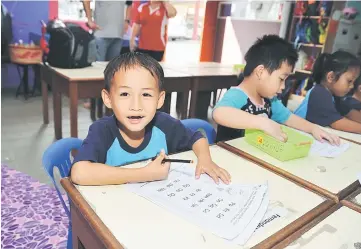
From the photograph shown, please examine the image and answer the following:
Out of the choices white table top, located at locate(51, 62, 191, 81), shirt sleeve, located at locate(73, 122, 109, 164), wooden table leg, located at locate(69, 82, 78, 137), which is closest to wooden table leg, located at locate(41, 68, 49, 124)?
white table top, located at locate(51, 62, 191, 81)

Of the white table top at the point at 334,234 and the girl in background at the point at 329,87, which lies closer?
the white table top at the point at 334,234

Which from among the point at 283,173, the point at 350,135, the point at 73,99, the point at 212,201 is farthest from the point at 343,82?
the point at 73,99

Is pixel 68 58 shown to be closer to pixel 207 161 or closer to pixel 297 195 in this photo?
pixel 207 161

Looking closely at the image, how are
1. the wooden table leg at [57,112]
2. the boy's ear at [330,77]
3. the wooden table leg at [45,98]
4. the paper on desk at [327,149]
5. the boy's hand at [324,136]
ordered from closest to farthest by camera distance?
the paper on desk at [327,149] < the boy's hand at [324,136] < the boy's ear at [330,77] < the wooden table leg at [57,112] < the wooden table leg at [45,98]

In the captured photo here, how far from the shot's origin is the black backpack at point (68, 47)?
2.51 meters

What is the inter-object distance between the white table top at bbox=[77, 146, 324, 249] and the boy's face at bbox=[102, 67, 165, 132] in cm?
23

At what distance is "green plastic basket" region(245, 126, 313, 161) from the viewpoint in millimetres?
1009

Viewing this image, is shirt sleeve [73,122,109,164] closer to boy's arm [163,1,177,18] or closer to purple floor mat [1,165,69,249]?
purple floor mat [1,165,69,249]

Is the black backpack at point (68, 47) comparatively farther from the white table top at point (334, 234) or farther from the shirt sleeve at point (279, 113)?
the white table top at point (334, 234)

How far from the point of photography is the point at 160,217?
649 millimetres

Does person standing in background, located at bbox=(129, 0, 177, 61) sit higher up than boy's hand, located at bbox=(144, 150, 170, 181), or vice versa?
person standing in background, located at bbox=(129, 0, 177, 61)

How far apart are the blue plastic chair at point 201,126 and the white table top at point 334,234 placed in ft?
2.42

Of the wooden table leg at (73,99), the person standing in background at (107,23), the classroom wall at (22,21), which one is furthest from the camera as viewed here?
the classroom wall at (22,21)

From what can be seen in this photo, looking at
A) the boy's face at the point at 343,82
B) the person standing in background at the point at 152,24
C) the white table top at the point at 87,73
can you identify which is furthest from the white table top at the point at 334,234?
the person standing in background at the point at 152,24
